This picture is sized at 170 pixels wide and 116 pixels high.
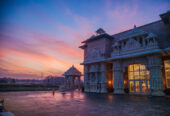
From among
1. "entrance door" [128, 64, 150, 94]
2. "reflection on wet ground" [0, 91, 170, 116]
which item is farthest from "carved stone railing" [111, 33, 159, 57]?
"reflection on wet ground" [0, 91, 170, 116]

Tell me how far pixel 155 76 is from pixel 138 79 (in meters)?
3.81

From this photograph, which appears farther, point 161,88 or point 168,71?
point 168,71

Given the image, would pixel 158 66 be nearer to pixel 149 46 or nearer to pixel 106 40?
pixel 149 46

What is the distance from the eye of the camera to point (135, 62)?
21859 mm

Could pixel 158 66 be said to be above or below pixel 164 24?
below

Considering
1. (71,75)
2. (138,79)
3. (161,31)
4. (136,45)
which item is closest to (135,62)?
(136,45)

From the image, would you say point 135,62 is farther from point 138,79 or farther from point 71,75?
point 71,75

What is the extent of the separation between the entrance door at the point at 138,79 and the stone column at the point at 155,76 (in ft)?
6.14

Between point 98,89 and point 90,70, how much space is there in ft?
17.0

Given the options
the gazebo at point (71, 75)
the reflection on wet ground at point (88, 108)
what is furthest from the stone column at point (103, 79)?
the reflection on wet ground at point (88, 108)

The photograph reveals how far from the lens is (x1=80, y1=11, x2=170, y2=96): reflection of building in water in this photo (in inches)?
749

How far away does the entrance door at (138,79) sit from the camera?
21031mm

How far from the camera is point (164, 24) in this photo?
68.2ft

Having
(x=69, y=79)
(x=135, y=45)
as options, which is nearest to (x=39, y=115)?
(x=135, y=45)
